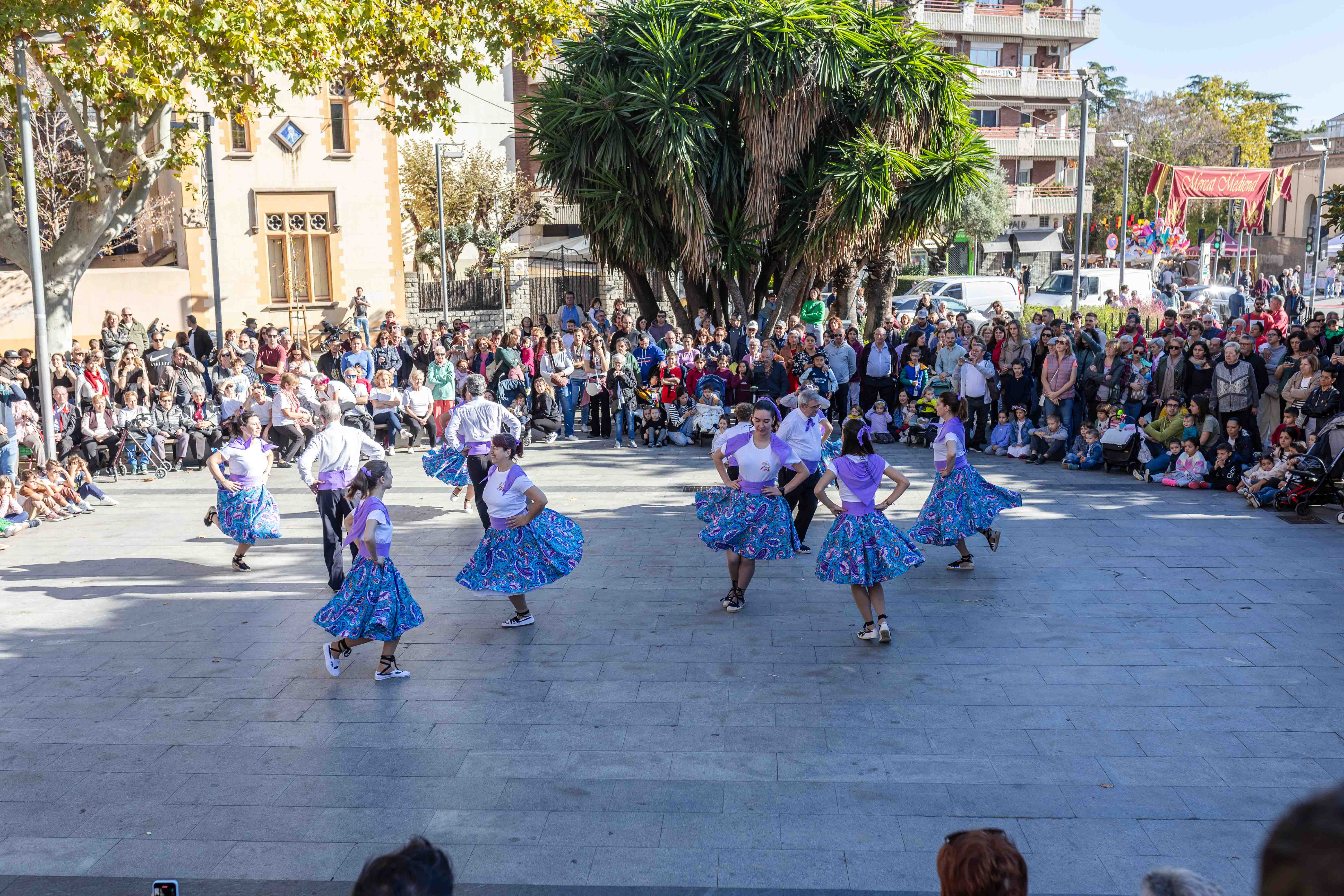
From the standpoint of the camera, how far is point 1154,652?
27.1 feet

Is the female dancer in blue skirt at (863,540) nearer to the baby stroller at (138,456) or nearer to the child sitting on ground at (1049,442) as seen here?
the child sitting on ground at (1049,442)

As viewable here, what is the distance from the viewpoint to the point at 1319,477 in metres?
12.6

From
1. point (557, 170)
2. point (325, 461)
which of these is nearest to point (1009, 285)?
point (557, 170)

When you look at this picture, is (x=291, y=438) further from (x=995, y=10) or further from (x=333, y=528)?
(x=995, y=10)

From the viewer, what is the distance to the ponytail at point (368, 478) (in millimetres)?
7723

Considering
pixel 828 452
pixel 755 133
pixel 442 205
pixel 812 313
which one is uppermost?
pixel 755 133

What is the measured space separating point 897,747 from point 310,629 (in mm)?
4986

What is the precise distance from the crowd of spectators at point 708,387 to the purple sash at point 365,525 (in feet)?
20.3

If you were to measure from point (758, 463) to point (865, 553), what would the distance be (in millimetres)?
1379

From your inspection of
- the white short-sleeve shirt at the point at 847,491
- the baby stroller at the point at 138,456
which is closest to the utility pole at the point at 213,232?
the baby stroller at the point at 138,456

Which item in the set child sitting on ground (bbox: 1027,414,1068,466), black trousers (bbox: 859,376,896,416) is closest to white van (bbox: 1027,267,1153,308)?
black trousers (bbox: 859,376,896,416)

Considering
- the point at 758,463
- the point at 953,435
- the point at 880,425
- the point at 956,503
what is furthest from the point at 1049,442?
the point at 758,463

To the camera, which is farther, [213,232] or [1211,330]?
[213,232]

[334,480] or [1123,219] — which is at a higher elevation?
[1123,219]
